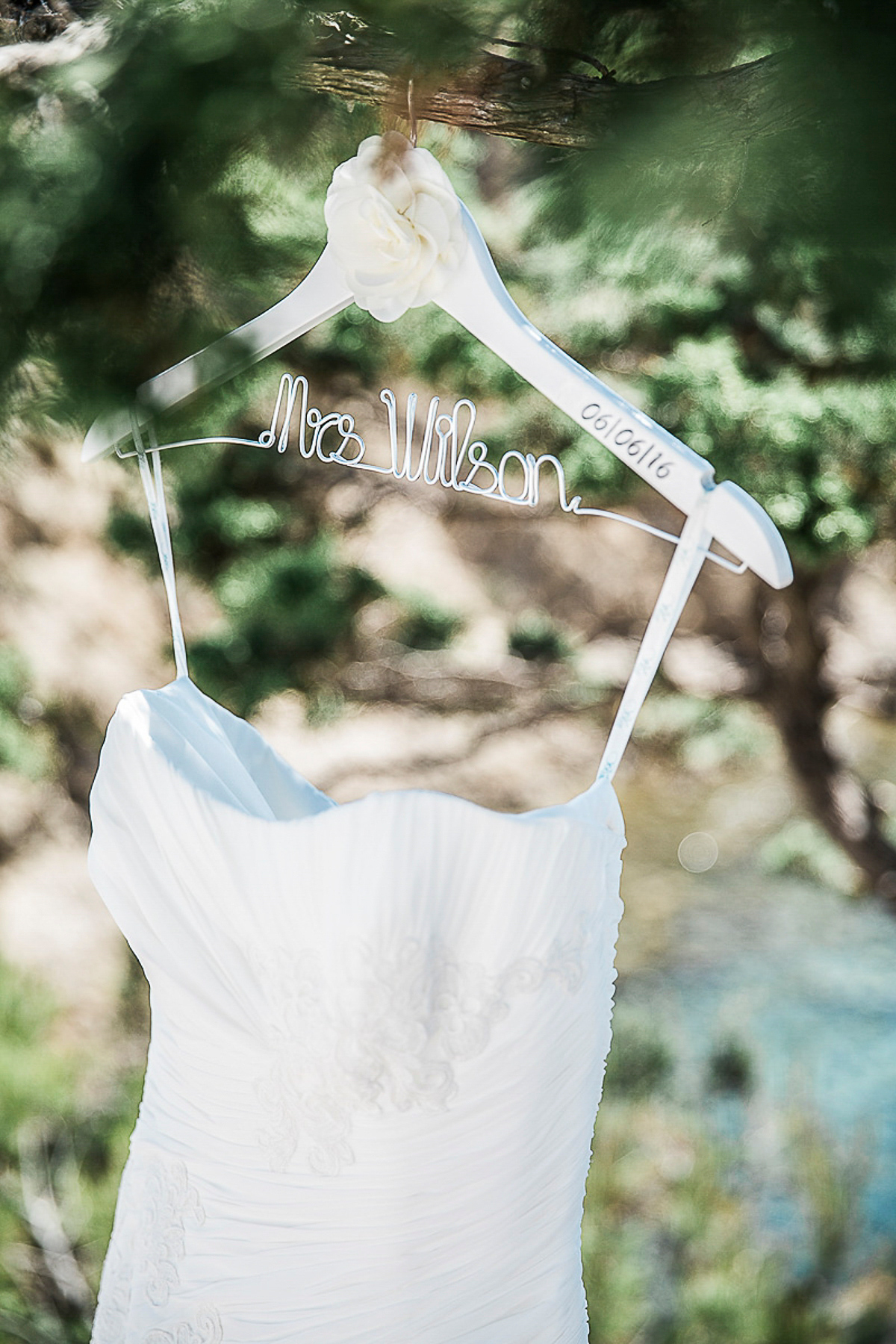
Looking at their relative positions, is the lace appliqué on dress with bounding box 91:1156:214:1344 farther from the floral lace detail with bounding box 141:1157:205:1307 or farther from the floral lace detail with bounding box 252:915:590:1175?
the floral lace detail with bounding box 252:915:590:1175

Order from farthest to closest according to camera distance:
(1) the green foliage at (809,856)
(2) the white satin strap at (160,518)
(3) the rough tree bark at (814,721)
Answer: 1. (1) the green foliage at (809,856)
2. (3) the rough tree bark at (814,721)
3. (2) the white satin strap at (160,518)

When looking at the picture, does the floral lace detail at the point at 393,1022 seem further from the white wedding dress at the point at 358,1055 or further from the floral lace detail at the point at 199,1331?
the floral lace detail at the point at 199,1331

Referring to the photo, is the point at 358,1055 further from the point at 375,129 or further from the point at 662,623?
the point at 375,129

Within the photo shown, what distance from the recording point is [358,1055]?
70cm

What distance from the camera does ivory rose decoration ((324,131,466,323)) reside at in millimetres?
692

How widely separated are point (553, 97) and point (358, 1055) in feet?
2.14

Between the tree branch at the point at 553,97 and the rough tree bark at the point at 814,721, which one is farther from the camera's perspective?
the rough tree bark at the point at 814,721

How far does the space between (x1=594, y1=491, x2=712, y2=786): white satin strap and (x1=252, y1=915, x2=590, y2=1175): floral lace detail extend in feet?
0.44

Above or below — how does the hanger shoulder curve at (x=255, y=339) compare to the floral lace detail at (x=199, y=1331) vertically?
above

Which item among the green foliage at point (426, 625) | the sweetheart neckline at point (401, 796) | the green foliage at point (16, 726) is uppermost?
the sweetheart neckline at point (401, 796)

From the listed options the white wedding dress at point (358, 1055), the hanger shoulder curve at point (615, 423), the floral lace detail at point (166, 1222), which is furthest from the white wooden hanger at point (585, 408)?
the floral lace detail at point (166, 1222)

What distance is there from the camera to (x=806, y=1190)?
70.6 inches

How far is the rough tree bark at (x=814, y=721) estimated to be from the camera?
1783mm

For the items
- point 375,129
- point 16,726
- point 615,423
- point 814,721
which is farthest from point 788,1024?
point 375,129
